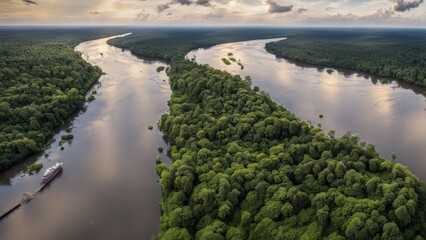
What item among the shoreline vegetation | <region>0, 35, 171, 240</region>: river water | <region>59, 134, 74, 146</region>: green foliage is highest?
the shoreline vegetation

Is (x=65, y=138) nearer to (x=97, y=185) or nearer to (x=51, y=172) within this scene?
(x=51, y=172)

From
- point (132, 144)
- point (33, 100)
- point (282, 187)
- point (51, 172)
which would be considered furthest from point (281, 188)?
point (33, 100)

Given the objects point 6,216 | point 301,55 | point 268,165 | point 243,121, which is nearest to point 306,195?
point 268,165

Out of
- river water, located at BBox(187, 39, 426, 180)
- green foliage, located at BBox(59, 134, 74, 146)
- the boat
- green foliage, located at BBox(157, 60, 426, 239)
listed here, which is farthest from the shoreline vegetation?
green foliage, located at BBox(59, 134, 74, 146)

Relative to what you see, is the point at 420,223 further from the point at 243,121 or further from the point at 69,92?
the point at 69,92

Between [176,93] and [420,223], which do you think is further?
[176,93]

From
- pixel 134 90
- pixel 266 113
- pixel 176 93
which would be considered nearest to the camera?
pixel 266 113

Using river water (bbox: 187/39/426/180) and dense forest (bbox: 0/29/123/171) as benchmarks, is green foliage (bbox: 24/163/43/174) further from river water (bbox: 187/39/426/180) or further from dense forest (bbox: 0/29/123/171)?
river water (bbox: 187/39/426/180)
